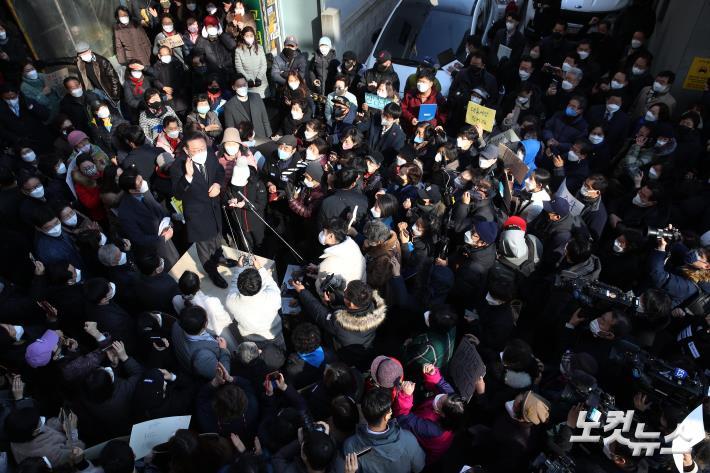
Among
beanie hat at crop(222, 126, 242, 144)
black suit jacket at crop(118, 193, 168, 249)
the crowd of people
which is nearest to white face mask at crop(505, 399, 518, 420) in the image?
the crowd of people

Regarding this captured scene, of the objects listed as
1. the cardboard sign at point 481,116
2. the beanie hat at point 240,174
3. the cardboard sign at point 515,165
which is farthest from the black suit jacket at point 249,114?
the cardboard sign at point 515,165

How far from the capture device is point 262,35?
1012cm

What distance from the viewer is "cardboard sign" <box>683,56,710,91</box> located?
765 centimetres

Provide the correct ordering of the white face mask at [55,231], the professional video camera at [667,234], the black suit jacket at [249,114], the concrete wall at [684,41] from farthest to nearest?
the concrete wall at [684,41] < the black suit jacket at [249,114] < the white face mask at [55,231] < the professional video camera at [667,234]

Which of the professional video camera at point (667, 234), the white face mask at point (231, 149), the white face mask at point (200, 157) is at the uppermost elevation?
the white face mask at point (200, 157)

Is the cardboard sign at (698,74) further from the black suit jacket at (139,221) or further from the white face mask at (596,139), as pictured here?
the black suit jacket at (139,221)

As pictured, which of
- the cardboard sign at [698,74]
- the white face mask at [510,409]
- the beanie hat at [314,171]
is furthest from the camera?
the cardboard sign at [698,74]

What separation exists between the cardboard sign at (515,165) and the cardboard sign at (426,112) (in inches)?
67.6

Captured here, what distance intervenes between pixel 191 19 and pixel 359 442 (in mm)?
9255

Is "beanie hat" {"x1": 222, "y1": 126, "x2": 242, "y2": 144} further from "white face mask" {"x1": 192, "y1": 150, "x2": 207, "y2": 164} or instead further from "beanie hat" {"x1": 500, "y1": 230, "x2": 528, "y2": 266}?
"beanie hat" {"x1": 500, "y1": 230, "x2": 528, "y2": 266}

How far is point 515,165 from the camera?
5441 millimetres

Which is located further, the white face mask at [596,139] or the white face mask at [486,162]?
the white face mask at [596,139]

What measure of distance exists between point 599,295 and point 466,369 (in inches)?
53.6

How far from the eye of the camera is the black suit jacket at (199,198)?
507cm
